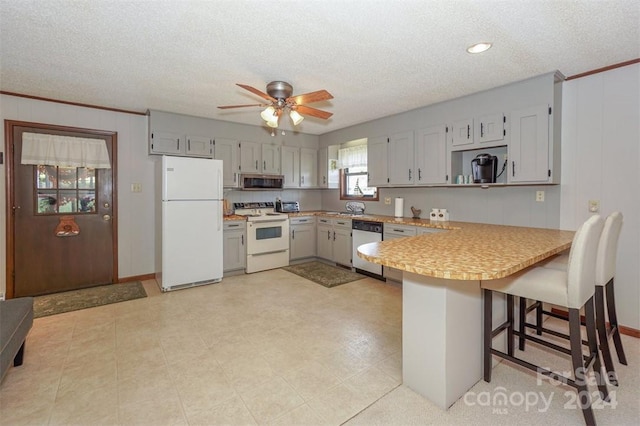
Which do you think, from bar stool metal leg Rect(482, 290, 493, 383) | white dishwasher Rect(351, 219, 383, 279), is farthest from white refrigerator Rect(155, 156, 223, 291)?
bar stool metal leg Rect(482, 290, 493, 383)

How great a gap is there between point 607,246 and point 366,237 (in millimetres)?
2698

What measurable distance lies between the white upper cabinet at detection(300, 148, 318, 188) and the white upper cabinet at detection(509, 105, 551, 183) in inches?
133

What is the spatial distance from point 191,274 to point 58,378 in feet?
6.42

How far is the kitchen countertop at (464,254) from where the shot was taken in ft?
4.53

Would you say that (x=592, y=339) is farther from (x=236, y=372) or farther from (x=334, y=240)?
(x=334, y=240)

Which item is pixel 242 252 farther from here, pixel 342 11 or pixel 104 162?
pixel 342 11

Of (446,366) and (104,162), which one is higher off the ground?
(104,162)

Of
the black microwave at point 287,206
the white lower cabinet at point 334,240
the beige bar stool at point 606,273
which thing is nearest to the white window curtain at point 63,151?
the black microwave at point 287,206

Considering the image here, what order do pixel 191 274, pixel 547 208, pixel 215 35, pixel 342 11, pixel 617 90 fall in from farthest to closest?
pixel 191 274 < pixel 547 208 < pixel 617 90 < pixel 215 35 < pixel 342 11

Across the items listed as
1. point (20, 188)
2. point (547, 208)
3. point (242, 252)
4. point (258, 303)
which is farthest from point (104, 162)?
point (547, 208)

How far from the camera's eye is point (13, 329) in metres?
1.95

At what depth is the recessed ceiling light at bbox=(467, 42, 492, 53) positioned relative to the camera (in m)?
2.32

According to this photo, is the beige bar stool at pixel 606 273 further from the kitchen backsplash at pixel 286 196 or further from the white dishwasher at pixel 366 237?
the kitchen backsplash at pixel 286 196

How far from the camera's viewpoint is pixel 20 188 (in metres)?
3.58
